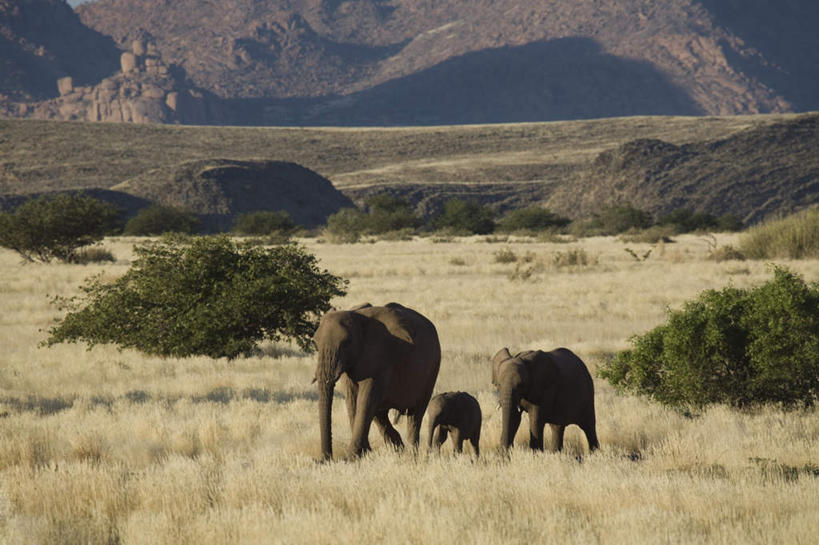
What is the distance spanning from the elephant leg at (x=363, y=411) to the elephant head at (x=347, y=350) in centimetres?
10

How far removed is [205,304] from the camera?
14234 millimetres

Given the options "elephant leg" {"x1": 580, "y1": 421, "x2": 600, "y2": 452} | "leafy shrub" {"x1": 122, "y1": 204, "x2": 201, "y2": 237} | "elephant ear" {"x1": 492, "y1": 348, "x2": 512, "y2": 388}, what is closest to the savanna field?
"elephant leg" {"x1": 580, "y1": 421, "x2": 600, "y2": 452}

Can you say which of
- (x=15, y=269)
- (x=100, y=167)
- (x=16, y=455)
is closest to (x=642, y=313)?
(x=16, y=455)

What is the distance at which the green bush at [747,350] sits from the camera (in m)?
9.77

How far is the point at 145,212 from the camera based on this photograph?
6394 centimetres

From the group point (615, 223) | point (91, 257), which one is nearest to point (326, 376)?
point (91, 257)

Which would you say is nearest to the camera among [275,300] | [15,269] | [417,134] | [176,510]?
[176,510]

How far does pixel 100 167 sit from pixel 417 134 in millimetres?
55473

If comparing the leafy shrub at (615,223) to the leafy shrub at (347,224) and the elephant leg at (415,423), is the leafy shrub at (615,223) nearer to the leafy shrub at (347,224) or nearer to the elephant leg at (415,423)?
the leafy shrub at (347,224)

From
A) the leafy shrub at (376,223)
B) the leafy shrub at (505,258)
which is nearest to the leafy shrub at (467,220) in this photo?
the leafy shrub at (376,223)

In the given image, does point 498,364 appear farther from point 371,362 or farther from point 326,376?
point 326,376

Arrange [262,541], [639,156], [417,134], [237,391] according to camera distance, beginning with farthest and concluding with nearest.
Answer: [417,134], [639,156], [237,391], [262,541]

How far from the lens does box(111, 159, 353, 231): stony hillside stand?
85.6 metres

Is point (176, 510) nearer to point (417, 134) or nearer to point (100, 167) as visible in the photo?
point (100, 167)
